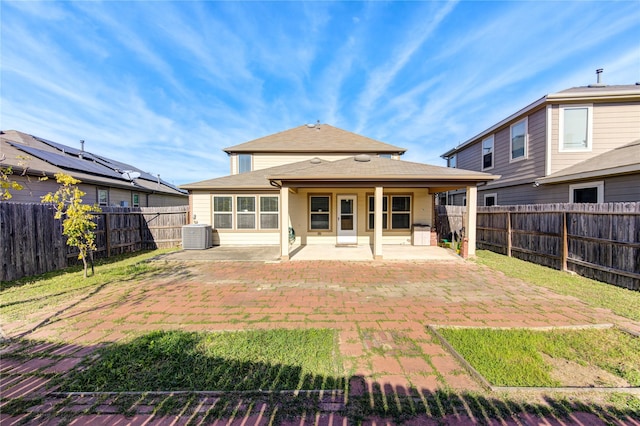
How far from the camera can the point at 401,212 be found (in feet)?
34.0

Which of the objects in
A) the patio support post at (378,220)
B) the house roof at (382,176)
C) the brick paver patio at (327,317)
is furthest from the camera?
the patio support post at (378,220)

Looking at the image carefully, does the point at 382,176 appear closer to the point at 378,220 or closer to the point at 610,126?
the point at 378,220

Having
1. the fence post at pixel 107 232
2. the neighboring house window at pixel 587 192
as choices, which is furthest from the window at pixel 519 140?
the fence post at pixel 107 232

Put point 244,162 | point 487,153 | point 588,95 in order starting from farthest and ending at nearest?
point 244,162
point 487,153
point 588,95

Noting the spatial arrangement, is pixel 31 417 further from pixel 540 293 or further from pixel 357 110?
pixel 357 110

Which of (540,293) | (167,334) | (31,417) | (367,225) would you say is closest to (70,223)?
(167,334)

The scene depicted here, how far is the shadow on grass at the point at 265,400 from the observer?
6.43 ft

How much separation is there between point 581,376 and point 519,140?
1161cm

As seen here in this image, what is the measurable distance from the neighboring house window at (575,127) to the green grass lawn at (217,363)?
39.8ft

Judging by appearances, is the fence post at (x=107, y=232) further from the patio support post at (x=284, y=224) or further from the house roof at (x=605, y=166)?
the house roof at (x=605, y=166)

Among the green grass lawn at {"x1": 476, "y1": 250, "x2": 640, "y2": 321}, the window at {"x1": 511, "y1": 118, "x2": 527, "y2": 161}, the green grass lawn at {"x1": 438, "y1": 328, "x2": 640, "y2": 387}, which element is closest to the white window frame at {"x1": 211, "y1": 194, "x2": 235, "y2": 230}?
the green grass lawn at {"x1": 438, "y1": 328, "x2": 640, "y2": 387}

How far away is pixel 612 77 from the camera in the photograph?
10766 mm

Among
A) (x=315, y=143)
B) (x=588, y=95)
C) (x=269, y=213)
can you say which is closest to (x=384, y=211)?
(x=269, y=213)

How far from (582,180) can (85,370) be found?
13.4m
